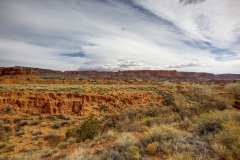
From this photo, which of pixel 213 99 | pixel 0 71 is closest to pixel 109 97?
pixel 213 99

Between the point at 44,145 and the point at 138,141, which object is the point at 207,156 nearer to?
the point at 138,141

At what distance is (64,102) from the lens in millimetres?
21125

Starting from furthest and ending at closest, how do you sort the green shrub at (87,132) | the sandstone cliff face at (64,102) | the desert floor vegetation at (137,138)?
the sandstone cliff face at (64,102), the green shrub at (87,132), the desert floor vegetation at (137,138)

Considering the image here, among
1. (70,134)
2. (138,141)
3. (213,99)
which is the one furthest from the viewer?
(213,99)

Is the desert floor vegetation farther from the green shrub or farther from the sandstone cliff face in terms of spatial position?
the sandstone cliff face

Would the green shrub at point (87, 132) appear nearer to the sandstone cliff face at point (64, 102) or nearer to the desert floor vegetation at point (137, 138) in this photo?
the desert floor vegetation at point (137, 138)

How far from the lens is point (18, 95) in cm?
2219

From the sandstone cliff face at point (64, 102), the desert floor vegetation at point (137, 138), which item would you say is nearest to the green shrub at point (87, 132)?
the desert floor vegetation at point (137, 138)

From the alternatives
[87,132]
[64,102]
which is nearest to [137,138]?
[87,132]

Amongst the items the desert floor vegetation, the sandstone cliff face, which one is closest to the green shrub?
the desert floor vegetation

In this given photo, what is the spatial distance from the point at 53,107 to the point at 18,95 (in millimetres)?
4965

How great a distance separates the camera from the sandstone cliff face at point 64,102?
19.9 metres

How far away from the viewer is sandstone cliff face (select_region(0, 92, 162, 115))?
784 inches

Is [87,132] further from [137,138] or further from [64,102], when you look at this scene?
[64,102]
